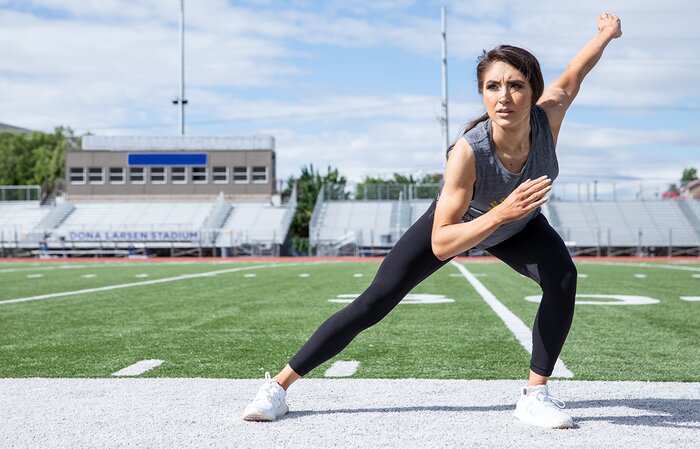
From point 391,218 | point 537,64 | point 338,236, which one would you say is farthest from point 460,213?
point 391,218

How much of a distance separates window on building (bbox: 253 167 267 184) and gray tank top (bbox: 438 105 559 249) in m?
48.2

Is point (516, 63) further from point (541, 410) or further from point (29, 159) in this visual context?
point (29, 159)

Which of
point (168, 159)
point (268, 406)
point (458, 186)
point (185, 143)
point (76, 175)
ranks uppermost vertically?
point (185, 143)

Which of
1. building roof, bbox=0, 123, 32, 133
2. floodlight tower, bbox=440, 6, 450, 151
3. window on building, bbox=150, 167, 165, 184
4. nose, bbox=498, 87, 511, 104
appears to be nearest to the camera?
nose, bbox=498, 87, 511, 104

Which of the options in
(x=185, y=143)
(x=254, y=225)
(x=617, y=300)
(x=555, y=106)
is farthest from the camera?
(x=185, y=143)

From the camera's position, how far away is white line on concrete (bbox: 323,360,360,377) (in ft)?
15.4

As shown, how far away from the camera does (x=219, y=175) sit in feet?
170

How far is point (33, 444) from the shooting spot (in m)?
3.07

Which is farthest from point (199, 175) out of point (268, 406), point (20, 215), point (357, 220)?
point (268, 406)

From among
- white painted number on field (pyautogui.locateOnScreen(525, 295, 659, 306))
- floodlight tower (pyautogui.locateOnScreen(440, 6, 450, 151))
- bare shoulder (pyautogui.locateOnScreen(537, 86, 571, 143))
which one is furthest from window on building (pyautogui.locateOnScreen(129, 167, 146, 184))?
bare shoulder (pyautogui.locateOnScreen(537, 86, 571, 143))

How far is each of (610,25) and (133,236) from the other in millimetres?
37509

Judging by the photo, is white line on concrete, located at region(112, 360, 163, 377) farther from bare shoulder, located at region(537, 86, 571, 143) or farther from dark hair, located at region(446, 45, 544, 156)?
bare shoulder, located at region(537, 86, 571, 143)

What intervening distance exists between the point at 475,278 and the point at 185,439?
12863 millimetres

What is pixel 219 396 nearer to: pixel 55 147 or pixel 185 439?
pixel 185 439
